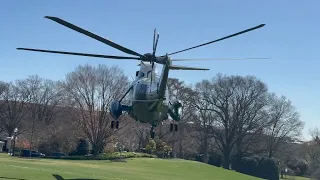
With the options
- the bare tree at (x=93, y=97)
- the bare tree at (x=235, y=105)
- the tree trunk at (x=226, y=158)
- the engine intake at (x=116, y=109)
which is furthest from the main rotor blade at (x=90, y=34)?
the tree trunk at (x=226, y=158)

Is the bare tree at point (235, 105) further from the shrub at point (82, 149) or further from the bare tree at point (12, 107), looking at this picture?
the bare tree at point (12, 107)

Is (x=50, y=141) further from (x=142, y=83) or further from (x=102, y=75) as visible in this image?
(x=142, y=83)

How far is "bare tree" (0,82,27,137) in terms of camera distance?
8025 centimetres

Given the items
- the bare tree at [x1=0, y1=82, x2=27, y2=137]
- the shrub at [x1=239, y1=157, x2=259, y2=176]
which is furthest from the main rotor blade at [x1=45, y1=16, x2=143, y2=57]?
the bare tree at [x1=0, y1=82, x2=27, y2=137]

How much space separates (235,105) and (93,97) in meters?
24.6

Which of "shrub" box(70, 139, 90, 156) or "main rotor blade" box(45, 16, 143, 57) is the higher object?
"main rotor blade" box(45, 16, 143, 57)

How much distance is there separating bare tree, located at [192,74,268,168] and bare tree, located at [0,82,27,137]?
1346 inches

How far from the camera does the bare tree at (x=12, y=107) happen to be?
80.2m

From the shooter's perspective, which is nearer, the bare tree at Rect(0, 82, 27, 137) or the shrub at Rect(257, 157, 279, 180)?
the shrub at Rect(257, 157, 279, 180)

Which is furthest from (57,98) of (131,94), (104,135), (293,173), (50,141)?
(131,94)

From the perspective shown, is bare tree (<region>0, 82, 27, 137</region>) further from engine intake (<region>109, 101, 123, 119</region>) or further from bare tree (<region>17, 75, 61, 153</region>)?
engine intake (<region>109, 101, 123, 119</region>)

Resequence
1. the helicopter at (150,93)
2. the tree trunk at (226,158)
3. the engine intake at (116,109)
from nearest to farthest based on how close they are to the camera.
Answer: the helicopter at (150,93)
the engine intake at (116,109)
the tree trunk at (226,158)

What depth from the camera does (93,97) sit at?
53.9m

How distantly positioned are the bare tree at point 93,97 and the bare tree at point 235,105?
57.0 feet
